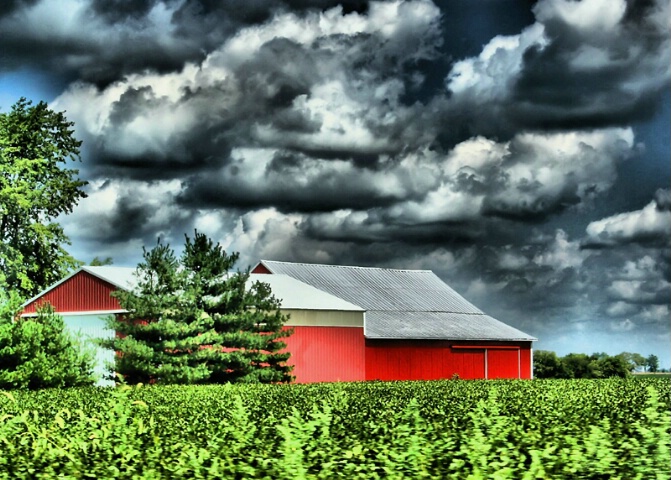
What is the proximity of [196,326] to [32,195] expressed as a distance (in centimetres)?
2668

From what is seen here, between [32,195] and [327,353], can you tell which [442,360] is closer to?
[327,353]

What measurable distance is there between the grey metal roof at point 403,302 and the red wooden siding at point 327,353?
1.80m

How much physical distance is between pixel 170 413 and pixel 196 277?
23474 millimetres

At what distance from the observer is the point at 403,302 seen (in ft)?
197

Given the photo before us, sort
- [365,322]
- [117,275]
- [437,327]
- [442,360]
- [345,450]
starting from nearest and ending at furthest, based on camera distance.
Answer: [345,450]
[117,275]
[365,322]
[442,360]
[437,327]

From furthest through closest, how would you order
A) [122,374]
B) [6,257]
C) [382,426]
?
[6,257] < [122,374] < [382,426]

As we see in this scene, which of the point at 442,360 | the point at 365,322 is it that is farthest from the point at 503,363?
the point at 365,322

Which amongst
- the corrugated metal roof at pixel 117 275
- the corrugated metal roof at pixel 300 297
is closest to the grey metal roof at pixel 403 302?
the corrugated metal roof at pixel 300 297

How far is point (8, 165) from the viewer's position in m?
57.5

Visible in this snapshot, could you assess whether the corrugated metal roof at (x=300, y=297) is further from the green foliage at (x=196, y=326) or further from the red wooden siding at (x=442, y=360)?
the green foliage at (x=196, y=326)

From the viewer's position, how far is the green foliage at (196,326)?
3375 cm

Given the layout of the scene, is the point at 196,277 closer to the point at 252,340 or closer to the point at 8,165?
the point at 252,340

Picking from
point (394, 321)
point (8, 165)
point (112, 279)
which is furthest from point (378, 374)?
point (8, 165)

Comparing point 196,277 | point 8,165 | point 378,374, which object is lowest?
point 378,374
